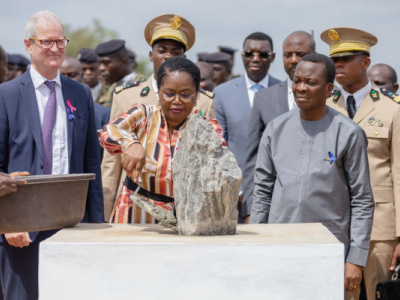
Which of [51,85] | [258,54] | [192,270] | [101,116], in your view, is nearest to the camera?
[192,270]

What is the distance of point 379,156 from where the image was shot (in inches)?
224

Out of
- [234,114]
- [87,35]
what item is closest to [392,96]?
[234,114]

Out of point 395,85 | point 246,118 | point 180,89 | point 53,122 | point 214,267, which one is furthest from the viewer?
point 395,85

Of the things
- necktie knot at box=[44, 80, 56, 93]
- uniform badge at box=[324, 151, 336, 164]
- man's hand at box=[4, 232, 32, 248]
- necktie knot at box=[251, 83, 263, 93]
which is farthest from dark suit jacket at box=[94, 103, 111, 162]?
uniform badge at box=[324, 151, 336, 164]

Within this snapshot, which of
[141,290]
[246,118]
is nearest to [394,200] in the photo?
[246,118]

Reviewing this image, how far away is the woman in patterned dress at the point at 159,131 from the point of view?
4.52 meters

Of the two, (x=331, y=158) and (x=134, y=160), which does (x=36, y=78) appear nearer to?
(x=134, y=160)

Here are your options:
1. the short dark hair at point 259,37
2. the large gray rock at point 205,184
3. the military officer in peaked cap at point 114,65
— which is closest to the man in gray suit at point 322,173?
the large gray rock at point 205,184

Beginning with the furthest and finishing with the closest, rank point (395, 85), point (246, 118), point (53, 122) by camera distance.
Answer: point (395, 85) → point (246, 118) → point (53, 122)

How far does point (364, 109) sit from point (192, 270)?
273cm

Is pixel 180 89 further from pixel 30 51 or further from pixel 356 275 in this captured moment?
pixel 356 275

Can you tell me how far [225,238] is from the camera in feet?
12.6

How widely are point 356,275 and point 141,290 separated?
1759 millimetres

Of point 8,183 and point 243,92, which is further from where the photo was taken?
point 243,92
